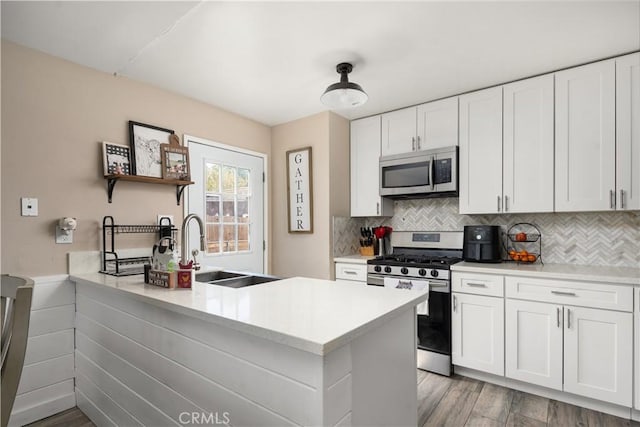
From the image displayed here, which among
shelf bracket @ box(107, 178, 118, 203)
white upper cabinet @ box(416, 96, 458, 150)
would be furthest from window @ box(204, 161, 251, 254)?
white upper cabinet @ box(416, 96, 458, 150)

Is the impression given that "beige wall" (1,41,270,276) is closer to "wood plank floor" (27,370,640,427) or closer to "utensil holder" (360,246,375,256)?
"wood plank floor" (27,370,640,427)

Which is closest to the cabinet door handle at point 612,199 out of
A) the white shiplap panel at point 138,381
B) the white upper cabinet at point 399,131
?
the white upper cabinet at point 399,131

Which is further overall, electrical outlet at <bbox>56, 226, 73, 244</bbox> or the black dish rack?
the black dish rack

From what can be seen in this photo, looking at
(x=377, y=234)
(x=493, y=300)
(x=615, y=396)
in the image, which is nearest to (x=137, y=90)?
(x=377, y=234)

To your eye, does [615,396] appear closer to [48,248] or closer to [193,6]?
[193,6]

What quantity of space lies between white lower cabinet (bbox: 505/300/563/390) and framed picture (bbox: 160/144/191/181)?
2.70 meters

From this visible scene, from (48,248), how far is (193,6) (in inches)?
67.9

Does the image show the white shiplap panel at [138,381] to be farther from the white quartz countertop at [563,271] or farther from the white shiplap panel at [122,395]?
the white quartz countertop at [563,271]

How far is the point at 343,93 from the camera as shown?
2.21 meters

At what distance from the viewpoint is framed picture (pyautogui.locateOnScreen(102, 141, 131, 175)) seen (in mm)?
2328

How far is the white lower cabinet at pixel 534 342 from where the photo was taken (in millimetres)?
2234

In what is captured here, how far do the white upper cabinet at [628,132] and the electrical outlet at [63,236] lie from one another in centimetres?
366

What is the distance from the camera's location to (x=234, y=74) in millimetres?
2475

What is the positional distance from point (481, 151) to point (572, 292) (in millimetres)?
1238
